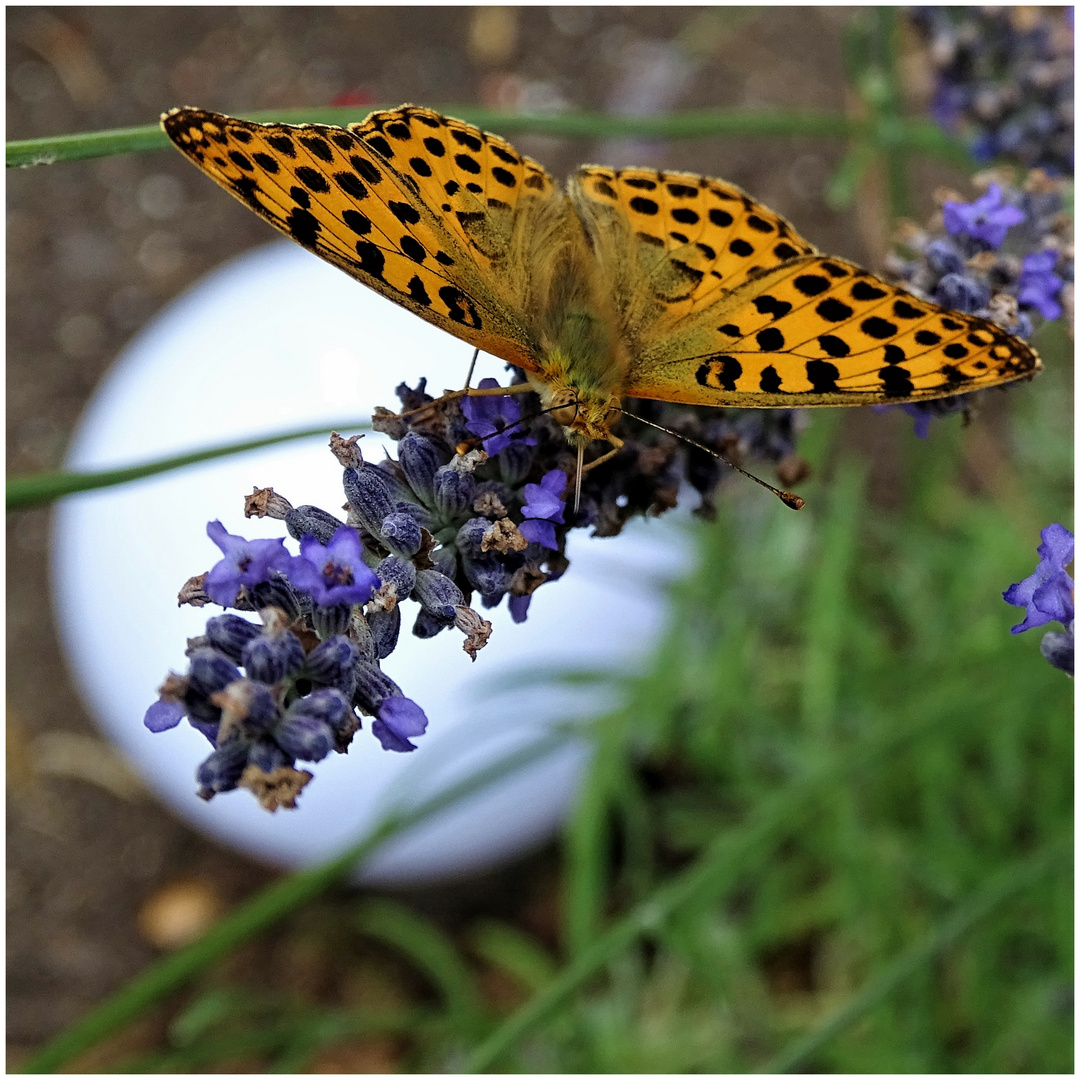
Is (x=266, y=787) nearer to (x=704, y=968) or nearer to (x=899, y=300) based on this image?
(x=899, y=300)

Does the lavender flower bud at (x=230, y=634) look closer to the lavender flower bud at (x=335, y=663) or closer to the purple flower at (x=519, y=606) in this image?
the lavender flower bud at (x=335, y=663)

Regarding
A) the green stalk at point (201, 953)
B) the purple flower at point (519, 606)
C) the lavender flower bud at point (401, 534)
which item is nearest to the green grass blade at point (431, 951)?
the green stalk at point (201, 953)

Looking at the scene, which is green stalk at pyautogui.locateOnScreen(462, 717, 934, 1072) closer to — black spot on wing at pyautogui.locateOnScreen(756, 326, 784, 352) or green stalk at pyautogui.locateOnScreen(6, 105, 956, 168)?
black spot on wing at pyautogui.locateOnScreen(756, 326, 784, 352)

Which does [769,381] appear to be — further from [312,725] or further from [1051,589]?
[312,725]

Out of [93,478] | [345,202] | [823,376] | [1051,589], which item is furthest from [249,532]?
[1051,589]

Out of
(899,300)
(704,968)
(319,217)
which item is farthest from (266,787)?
(704,968)
